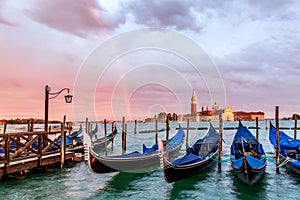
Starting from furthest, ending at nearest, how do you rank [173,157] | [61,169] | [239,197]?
[173,157]
[61,169]
[239,197]

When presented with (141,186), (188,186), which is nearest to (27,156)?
(141,186)

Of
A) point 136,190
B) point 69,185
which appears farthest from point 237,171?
point 69,185

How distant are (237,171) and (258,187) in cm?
67

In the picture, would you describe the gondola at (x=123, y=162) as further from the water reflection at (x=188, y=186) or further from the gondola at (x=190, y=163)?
the water reflection at (x=188, y=186)

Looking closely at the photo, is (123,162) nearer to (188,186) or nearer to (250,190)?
(188,186)

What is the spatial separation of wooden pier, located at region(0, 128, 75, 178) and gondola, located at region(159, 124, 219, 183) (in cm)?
413

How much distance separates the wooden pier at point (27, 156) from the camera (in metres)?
7.70

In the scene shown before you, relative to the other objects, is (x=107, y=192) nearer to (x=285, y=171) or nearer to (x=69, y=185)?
(x=69, y=185)

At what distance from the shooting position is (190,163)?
8.33m

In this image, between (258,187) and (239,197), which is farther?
(258,187)

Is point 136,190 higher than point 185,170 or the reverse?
the reverse

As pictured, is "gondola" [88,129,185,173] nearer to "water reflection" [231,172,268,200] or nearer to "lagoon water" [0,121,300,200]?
"lagoon water" [0,121,300,200]

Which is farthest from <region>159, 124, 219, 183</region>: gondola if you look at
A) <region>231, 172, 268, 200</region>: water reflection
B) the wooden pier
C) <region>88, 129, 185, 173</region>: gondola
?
the wooden pier

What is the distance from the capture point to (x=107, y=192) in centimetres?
747
